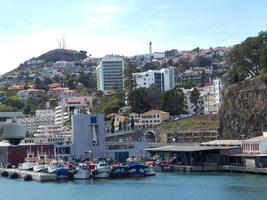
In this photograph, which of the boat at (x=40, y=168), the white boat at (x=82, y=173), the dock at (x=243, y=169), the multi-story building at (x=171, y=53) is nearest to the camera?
the dock at (x=243, y=169)

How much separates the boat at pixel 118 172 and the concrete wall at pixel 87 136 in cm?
939

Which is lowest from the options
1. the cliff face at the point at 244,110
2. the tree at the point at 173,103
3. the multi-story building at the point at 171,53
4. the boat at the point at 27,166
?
the boat at the point at 27,166

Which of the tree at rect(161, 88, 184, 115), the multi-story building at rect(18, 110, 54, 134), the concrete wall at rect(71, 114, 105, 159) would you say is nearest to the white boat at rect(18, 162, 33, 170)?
the concrete wall at rect(71, 114, 105, 159)

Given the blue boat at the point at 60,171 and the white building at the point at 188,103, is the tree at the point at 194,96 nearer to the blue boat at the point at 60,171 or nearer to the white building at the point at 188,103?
the white building at the point at 188,103

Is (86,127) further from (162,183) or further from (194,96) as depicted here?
(194,96)

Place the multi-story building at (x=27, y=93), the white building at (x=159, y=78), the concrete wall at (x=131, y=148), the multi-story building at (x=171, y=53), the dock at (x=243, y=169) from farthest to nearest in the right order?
the multi-story building at (x=171, y=53) < the multi-story building at (x=27, y=93) < the white building at (x=159, y=78) < the concrete wall at (x=131, y=148) < the dock at (x=243, y=169)

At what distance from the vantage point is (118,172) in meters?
46.7

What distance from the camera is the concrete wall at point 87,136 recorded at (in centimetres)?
5608

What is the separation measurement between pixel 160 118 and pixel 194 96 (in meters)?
8.11

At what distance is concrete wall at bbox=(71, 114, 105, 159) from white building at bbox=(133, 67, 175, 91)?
189ft

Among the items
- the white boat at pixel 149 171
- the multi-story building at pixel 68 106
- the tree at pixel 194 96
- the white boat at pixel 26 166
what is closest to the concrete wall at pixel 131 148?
the white boat at pixel 26 166

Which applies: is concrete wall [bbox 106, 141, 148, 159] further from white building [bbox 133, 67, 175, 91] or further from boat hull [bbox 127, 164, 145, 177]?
white building [bbox 133, 67, 175, 91]

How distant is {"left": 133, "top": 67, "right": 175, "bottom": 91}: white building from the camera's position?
376 ft

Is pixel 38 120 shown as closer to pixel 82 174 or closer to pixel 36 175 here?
pixel 36 175
